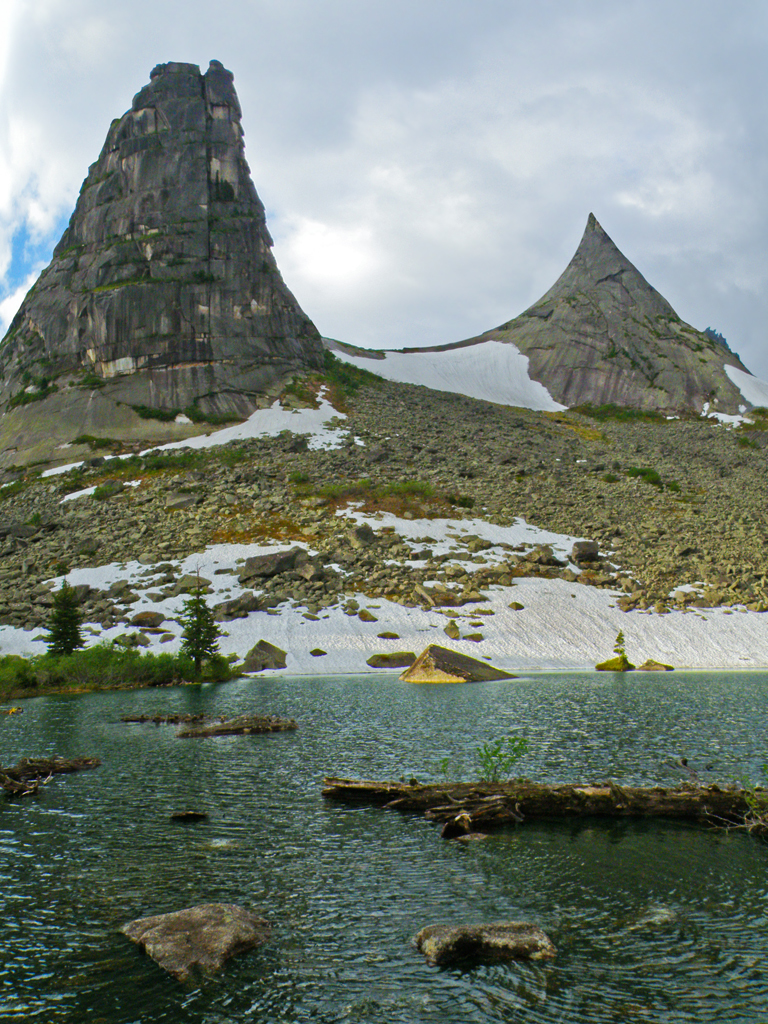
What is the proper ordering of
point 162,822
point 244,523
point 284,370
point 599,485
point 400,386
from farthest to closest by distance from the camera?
point 400,386 < point 284,370 < point 599,485 < point 244,523 < point 162,822

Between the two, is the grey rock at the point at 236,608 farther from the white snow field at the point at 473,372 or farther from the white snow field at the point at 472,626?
the white snow field at the point at 473,372

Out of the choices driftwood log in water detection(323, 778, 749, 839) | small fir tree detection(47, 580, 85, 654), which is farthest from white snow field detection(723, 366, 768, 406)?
driftwood log in water detection(323, 778, 749, 839)

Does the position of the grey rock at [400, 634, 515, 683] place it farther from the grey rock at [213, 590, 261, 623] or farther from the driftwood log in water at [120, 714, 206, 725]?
the driftwood log in water at [120, 714, 206, 725]

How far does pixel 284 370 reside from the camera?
299 feet

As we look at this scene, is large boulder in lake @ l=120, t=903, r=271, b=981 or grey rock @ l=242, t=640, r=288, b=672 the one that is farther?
grey rock @ l=242, t=640, r=288, b=672

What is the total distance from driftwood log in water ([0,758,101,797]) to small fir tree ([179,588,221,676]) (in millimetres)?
21256

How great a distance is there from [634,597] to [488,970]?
46135mm

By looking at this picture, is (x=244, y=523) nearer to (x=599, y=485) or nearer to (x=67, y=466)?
(x=67, y=466)

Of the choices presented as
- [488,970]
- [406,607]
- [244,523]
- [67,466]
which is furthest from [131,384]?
[488,970]

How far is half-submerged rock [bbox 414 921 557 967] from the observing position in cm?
782

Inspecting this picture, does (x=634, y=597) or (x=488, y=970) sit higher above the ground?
(x=634, y=597)

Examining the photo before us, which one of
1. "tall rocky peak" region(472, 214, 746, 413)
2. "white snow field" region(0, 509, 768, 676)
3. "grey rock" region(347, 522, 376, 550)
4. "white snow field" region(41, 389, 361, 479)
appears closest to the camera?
"white snow field" region(0, 509, 768, 676)

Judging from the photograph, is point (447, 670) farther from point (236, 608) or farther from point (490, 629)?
point (236, 608)

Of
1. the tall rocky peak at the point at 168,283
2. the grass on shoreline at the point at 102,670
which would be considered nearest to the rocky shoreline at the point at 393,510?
the grass on shoreline at the point at 102,670
